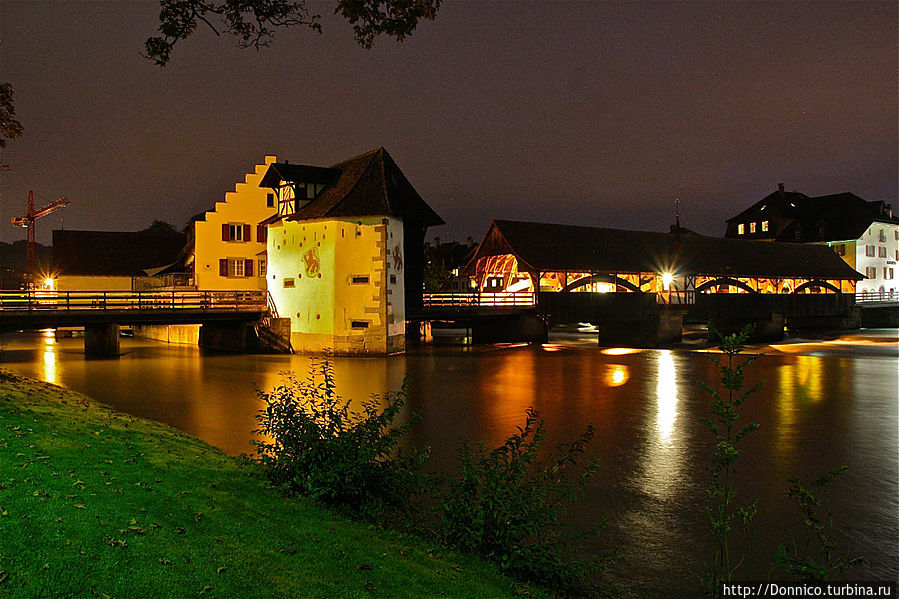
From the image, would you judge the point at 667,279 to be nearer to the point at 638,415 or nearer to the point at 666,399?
the point at 666,399

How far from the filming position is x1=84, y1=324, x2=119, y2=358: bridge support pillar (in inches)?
1254

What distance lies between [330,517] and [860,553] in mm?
6302

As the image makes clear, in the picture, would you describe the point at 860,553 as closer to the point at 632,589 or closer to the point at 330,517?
the point at 632,589

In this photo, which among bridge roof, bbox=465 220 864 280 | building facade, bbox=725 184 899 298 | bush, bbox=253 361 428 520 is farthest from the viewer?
building facade, bbox=725 184 899 298

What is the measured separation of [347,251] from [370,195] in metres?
3.19

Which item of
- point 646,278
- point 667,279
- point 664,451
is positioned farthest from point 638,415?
point 667,279

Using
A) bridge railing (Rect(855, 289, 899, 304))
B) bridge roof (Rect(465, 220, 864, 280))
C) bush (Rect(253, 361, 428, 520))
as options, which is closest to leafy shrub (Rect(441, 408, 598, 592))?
bush (Rect(253, 361, 428, 520))

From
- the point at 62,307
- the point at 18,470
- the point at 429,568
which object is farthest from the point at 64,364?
the point at 429,568

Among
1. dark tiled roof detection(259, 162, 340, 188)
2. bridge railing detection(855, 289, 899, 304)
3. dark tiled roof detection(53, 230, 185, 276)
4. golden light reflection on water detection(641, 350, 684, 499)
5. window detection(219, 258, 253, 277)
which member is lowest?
golden light reflection on water detection(641, 350, 684, 499)

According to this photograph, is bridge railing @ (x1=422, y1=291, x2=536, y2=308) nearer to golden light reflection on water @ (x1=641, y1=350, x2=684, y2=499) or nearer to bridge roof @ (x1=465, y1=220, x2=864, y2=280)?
bridge roof @ (x1=465, y1=220, x2=864, y2=280)

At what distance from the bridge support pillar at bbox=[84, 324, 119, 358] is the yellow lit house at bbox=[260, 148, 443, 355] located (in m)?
8.25

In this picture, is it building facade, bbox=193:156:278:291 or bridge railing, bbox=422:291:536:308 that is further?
building facade, bbox=193:156:278:291

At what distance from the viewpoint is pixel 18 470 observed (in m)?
6.05

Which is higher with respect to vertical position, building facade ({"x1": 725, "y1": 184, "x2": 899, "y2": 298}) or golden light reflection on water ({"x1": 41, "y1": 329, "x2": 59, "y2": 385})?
building facade ({"x1": 725, "y1": 184, "x2": 899, "y2": 298})
